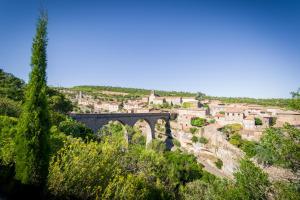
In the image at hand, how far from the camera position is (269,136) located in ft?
27.1

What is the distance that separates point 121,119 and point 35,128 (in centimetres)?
3460

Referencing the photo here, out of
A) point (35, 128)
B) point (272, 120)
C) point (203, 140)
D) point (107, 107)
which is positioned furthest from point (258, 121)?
point (35, 128)

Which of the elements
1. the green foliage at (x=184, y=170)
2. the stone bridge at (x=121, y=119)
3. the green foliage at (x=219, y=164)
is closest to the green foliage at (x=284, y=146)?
the green foliage at (x=184, y=170)

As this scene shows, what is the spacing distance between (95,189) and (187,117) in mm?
47213

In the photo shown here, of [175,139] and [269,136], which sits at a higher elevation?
[269,136]

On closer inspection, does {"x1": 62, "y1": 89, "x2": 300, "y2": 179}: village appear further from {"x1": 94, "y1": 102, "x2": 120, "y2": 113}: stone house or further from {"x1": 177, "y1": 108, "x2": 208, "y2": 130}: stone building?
{"x1": 94, "y1": 102, "x2": 120, "y2": 113}: stone house

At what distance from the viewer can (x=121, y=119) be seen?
40.8 metres

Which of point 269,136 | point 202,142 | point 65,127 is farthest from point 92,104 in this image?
point 269,136

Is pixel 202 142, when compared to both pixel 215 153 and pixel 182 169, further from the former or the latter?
pixel 182 169

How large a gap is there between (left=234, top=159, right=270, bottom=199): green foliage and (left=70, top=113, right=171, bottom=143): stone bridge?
2414 centimetres

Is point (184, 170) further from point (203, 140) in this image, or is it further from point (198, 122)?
point (198, 122)

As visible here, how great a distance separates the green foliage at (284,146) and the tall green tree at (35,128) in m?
6.18

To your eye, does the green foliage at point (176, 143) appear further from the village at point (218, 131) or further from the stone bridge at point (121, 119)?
the stone bridge at point (121, 119)

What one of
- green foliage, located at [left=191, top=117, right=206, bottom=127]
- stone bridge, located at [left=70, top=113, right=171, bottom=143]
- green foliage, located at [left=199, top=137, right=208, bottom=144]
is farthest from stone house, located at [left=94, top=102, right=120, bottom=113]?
green foliage, located at [left=199, top=137, right=208, bottom=144]
